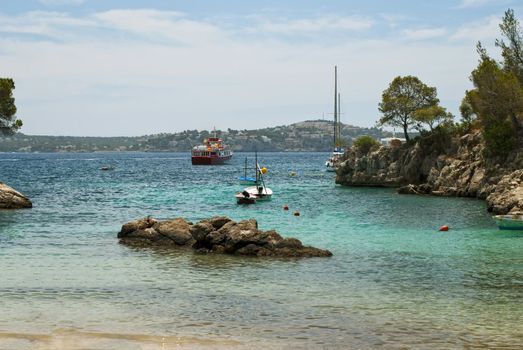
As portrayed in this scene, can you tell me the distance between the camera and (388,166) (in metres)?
Result: 92.2

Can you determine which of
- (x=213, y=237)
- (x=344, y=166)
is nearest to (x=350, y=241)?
(x=213, y=237)

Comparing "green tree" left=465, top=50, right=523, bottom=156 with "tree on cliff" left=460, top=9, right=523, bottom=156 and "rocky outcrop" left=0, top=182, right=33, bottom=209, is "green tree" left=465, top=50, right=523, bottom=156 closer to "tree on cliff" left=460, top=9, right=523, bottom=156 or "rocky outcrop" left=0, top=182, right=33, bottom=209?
"tree on cliff" left=460, top=9, right=523, bottom=156

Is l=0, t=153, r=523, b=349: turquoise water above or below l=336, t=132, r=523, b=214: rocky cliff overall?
below

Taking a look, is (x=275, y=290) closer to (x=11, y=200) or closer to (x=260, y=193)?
(x=11, y=200)

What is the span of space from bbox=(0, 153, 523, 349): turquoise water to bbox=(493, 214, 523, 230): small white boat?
0.95 m

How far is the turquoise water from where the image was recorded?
19.3 metres

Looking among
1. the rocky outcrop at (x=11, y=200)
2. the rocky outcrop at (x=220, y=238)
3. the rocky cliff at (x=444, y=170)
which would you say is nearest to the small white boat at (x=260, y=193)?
the rocky cliff at (x=444, y=170)

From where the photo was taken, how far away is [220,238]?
36031mm

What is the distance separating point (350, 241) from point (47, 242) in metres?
19.7

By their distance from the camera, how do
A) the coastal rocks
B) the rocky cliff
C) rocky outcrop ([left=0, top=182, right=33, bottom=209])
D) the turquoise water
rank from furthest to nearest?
rocky outcrop ([left=0, top=182, right=33, bottom=209]) < the rocky cliff < the coastal rocks < the turquoise water

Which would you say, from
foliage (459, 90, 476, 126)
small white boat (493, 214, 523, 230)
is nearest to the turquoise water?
small white boat (493, 214, 523, 230)

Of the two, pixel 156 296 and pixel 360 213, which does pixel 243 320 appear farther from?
pixel 360 213

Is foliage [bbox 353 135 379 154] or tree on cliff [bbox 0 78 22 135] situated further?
foliage [bbox 353 135 379 154]

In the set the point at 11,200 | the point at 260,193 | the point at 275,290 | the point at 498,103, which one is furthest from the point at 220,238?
the point at 498,103
